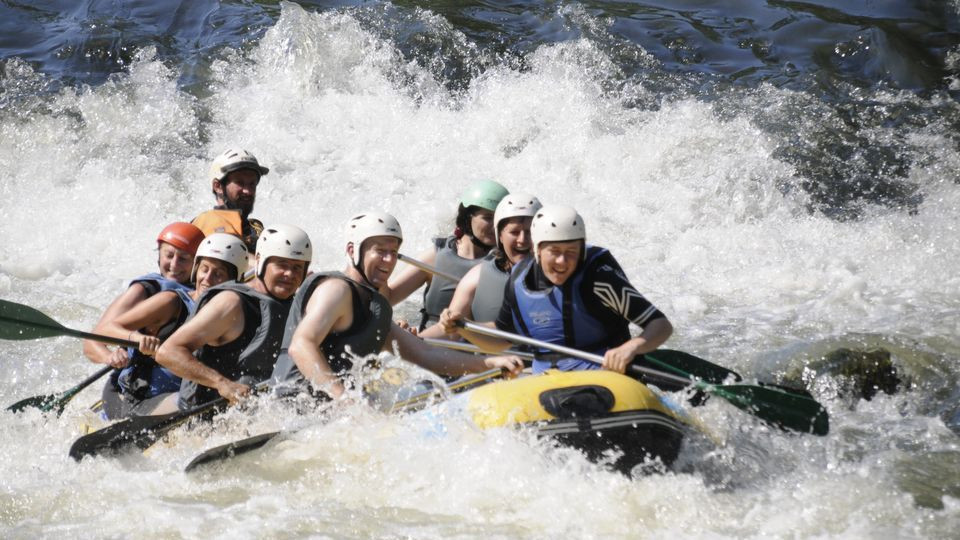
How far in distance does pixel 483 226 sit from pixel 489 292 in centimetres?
75

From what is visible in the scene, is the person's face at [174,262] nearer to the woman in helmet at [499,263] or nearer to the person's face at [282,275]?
the person's face at [282,275]

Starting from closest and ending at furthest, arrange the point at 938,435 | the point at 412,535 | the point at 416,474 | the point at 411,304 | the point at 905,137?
1. the point at 412,535
2. the point at 416,474
3. the point at 938,435
4. the point at 411,304
5. the point at 905,137

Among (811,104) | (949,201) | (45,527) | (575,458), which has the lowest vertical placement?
(45,527)

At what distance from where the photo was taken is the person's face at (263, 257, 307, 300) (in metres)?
5.98

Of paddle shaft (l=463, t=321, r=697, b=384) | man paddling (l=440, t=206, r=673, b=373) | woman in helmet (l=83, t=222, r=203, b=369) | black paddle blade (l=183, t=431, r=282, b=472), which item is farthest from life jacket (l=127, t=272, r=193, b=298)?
man paddling (l=440, t=206, r=673, b=373)

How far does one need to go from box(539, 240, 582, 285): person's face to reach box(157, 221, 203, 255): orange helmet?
221cm

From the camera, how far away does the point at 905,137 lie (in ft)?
38.8

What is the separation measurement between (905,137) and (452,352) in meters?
7.17

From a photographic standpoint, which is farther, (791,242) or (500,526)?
(791,242)

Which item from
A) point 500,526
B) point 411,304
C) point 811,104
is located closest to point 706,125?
point 811,104

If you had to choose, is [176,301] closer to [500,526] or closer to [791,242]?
[500,526]

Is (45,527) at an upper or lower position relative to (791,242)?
lower

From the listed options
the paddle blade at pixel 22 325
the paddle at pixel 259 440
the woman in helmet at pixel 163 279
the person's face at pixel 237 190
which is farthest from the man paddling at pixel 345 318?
the person's face at pixel 237 190

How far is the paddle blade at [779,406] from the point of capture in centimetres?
558
